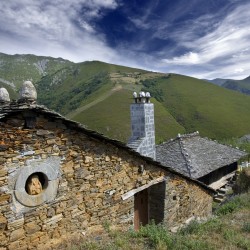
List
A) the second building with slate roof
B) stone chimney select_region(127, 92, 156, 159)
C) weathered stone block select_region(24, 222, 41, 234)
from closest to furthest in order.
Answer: weathered stone block select_region(24, 222, 41, 234) < stone chimney select_region(127, 92, 156, 159) < the second building with slate roof

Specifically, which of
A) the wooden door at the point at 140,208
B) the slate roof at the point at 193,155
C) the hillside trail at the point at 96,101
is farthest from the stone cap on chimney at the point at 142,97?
the hillside trail at the point at 96,101

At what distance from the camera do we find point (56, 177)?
5980mm

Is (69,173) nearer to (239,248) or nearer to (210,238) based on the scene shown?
(210,238)

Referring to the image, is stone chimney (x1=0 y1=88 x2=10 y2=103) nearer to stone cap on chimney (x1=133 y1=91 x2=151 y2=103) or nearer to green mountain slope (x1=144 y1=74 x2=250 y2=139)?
stone cap on chimney (x1=133 y1=91 x2=151 y2=103)

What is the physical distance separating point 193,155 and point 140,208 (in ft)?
40.2

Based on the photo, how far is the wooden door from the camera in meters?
9.48

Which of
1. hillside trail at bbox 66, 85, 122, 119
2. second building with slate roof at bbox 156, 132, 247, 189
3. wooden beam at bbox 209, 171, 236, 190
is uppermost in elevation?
hillside trail at bbox 66, 85, 122, 119

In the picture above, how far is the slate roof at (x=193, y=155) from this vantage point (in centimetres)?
1936

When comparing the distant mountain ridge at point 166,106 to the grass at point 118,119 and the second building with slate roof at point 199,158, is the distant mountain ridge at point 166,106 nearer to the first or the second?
the grass at point 118,119

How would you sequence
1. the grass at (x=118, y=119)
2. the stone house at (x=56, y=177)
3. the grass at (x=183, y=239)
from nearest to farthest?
1. the stone house at (x=56, y=177)
2. the grass at (x=183, y=239)
3. the grass at (x=118, y=119)

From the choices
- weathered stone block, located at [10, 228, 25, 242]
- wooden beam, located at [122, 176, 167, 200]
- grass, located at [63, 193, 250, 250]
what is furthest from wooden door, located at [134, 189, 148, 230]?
weathered stone block, located at [10, 228, 25, 242]

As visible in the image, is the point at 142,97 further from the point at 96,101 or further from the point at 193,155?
the point at 96,101

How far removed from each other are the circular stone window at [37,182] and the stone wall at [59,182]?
0.07ft

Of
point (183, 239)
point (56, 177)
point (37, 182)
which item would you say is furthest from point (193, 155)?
point (37, 182)
